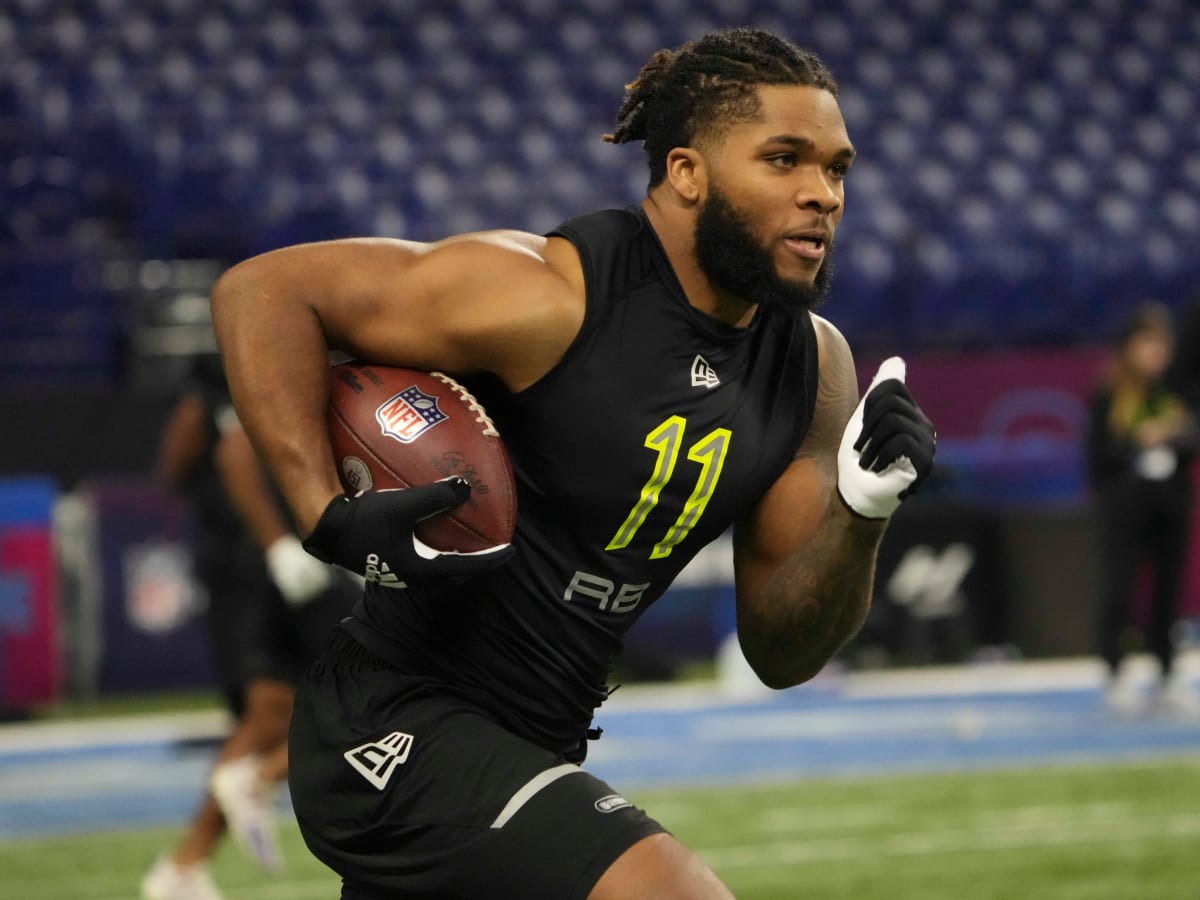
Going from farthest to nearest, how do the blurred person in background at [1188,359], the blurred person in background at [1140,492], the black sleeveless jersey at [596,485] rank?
the blurred person in background at [1140,492] < the blurred person in background at [1188,359] < the black sleeveless jersey at [596,485]

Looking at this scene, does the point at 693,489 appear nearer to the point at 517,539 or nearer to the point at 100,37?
the point at 517,539

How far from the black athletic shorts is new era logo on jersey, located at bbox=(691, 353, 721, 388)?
2.15ft

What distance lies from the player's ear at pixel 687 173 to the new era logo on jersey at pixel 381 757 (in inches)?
40.1

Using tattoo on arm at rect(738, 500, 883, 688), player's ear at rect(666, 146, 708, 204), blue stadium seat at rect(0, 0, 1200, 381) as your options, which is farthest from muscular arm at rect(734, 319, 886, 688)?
blue stadium seat at rect(0, 0, 1200, 381)

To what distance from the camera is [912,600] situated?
11.1m

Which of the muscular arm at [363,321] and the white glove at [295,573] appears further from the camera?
the white glove at [295,573]

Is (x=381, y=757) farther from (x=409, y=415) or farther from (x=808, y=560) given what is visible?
(x=808, y=560)

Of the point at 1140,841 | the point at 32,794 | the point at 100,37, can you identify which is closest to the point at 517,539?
the point at 1140,841

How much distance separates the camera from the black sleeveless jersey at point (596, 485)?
303cm

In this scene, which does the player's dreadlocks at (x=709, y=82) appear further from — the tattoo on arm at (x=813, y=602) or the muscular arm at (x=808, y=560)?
the tattoo on arm at (x=813, y=602)

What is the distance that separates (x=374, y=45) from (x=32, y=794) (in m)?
8.27

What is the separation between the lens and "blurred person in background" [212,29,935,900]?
286 centimetres

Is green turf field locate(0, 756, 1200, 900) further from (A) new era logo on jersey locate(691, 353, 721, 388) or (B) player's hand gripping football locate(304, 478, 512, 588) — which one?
(B) player's hand gripping football locate(304, 478, 512, 588)

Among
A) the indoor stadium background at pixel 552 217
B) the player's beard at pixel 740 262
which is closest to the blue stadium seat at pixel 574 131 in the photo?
the indoor stadium background at pixel 552 217
